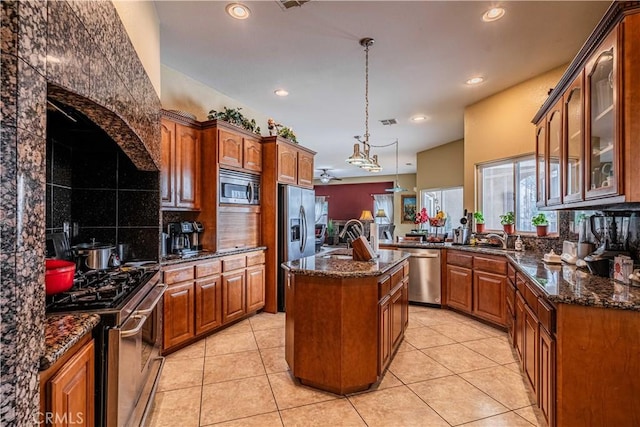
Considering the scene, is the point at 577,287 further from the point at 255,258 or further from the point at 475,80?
the point at 255,258

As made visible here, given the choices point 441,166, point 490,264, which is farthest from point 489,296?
point 441,166

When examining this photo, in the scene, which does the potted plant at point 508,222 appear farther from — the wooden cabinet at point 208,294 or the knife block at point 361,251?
the wooden cabinet at point 208,294

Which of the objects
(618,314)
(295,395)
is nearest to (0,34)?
(295,395)

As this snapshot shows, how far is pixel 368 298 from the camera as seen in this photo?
2.25m

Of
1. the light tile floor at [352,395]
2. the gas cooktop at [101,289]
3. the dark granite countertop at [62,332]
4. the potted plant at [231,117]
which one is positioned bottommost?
the light tile floor at [352,395]

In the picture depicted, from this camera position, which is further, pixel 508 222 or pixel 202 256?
pixel 508 222

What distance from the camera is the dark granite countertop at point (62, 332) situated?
929mm

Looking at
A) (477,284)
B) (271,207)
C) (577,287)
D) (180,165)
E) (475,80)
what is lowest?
(477,284)

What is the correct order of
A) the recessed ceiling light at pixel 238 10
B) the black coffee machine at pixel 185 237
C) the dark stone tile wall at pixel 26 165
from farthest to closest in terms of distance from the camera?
the black coffee machine at pixel 185 237, the recessed ceiling light at pixel 238 10, the dark stone tile wall at pixel 26 165

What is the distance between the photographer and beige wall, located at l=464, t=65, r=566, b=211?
3.64 m

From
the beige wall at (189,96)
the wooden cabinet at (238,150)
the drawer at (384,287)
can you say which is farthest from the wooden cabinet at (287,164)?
the drawer at (384,287)

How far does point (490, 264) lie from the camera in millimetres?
3611

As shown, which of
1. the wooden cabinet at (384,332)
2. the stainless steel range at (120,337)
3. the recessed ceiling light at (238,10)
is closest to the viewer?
the stainless steel range at (120,337)

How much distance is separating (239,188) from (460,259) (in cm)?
292
